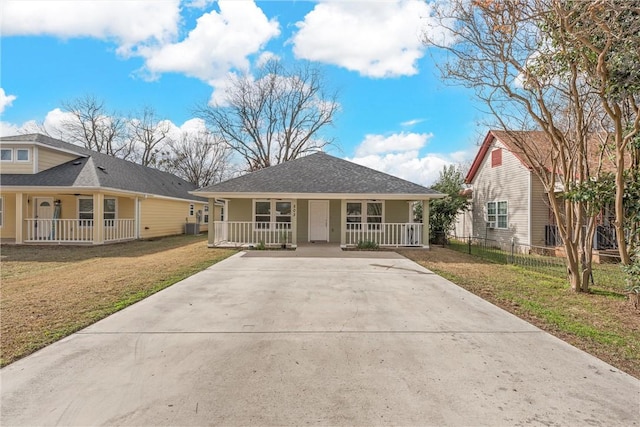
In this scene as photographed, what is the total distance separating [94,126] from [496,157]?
3640 cm

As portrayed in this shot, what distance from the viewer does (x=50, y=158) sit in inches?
631

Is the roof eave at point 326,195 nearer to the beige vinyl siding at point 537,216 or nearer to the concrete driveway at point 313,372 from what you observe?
the beige vinyl siding at point 537,216

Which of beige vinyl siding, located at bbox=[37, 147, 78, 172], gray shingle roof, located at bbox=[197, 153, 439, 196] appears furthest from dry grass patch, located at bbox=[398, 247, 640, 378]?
beige vinyl siding, located at bbox=[37, 147, 78, 172]

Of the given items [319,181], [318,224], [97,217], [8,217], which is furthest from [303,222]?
[8,217]

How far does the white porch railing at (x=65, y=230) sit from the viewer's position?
14.8m

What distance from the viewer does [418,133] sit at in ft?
60.7

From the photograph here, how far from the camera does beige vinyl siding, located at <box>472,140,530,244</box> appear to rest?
49.1 feet

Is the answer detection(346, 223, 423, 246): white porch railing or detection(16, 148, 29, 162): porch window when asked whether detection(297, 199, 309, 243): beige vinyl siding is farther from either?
detection(16, 148, 29, 162): porch window

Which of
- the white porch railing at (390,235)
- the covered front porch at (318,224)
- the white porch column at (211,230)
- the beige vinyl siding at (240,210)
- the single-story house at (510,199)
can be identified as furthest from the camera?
the beige vinyl siding at (240,210)

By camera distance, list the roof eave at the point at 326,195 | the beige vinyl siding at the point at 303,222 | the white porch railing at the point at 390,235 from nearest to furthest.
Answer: the roof eave at the point at 326,195, the white porch railing at the point at 390,235, the beige vinyl siding at the point at 303,222

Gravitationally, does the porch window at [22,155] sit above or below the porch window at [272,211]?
above

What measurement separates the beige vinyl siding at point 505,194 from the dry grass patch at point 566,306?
6.18 metres

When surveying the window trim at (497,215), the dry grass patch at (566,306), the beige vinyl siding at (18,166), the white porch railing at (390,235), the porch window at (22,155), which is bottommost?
the dry grass patch at (566,306)

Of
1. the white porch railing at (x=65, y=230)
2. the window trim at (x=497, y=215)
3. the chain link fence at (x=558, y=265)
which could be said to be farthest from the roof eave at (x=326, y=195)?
the white porch railing at (x=65, y=230)
